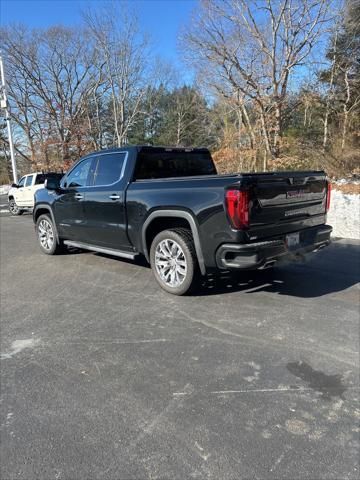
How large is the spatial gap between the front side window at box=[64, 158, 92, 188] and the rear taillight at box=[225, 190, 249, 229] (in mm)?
3193

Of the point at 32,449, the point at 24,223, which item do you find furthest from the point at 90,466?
the point at 24,223

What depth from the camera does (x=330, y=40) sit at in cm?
1634

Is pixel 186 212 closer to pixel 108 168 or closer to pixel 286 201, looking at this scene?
pixel 286 201

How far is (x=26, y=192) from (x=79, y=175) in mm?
9862

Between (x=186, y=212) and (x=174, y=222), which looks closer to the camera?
(x=186, y=212)

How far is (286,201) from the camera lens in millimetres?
4301

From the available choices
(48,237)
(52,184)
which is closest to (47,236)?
(48,237)

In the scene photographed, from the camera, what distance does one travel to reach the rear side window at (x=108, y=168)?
5508 millimetres

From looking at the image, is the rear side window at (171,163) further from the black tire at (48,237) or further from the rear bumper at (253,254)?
the black tire at (48,237)

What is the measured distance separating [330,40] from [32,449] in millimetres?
18924

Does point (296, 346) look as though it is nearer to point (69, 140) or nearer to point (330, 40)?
point (330, 40)

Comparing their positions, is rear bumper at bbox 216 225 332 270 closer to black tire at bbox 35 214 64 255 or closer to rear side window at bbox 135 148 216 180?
rear side window at bbox 135 148 216 180

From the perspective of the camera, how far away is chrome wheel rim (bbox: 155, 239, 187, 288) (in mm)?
4676

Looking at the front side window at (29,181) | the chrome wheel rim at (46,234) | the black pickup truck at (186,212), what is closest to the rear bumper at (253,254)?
the black pickup truck at (186,212)
